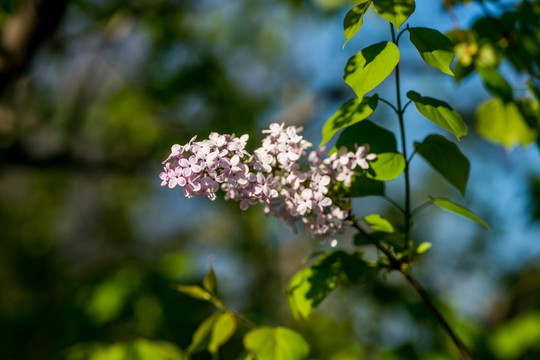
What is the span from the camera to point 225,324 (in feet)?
3.58

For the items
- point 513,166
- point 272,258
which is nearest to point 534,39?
point 513,166

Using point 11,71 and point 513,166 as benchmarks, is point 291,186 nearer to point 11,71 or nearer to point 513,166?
point 11,71

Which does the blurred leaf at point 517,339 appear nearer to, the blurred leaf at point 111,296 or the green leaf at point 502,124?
the green leaf at point 502,124

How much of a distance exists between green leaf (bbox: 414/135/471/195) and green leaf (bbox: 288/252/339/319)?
301mm

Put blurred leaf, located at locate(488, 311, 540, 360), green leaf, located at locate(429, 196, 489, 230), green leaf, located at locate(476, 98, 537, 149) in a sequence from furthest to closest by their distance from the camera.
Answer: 1. blurred leaf, located at locate(488, 311, 540, 360)
2. green leaf, located at locate(476, 98, 537, 149)
3. green leaf, located at locate(429, 196, 489, 230)

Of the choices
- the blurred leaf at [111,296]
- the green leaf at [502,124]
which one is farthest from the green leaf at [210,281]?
the blurred leaf at [111,296]

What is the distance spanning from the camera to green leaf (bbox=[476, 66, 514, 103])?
4.08ft

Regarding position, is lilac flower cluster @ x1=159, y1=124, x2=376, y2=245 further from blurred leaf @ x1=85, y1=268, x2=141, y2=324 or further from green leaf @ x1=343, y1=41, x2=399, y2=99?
blurred leaf @ x1=85, y1=268, x2=141, y2=324

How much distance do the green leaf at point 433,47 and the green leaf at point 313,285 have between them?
47cm

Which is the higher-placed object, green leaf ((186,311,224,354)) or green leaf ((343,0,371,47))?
green leaf ((343,0,371,47))

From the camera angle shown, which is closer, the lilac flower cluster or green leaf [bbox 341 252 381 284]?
the lilac flower cluster

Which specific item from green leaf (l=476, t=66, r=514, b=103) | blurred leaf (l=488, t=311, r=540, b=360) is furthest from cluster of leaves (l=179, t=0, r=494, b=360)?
blurred leaf (l=488, t=311, r=540, b=360)

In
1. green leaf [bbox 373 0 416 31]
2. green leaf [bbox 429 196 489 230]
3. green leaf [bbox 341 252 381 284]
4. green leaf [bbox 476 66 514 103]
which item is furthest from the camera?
green leaf [bbox 476 66 514 103]

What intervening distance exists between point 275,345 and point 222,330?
6.3 inches
